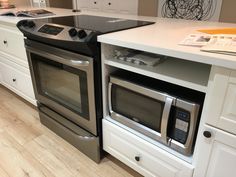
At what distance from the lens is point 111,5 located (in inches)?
117

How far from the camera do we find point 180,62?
1.05m

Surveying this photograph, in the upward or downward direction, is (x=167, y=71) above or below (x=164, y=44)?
below

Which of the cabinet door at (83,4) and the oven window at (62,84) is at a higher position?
the cabinet door at (83,4)

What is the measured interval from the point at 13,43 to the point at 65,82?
75cm

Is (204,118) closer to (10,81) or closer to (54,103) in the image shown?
(54,103)

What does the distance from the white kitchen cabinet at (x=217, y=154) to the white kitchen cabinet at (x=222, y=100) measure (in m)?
0.04

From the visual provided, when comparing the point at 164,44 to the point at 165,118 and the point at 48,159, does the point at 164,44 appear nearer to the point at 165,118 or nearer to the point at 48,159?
the point at 165,118

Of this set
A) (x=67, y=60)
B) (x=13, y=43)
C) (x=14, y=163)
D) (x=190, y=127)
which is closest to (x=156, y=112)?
(x=190, y=127)

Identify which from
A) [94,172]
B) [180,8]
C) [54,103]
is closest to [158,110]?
[94,172]

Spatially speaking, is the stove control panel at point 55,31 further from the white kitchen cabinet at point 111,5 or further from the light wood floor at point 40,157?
the white kitchen cabinet at point 111,5

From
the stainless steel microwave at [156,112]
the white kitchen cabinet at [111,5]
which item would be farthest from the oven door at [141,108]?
the white kitchen cabinet at [111,5]

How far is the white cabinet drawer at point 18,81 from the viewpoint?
1.76 m

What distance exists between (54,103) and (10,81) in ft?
2.84

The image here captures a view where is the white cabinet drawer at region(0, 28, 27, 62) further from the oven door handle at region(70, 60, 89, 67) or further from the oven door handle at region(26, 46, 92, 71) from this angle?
the oven door handle at region(70, 60, 89, 67)
